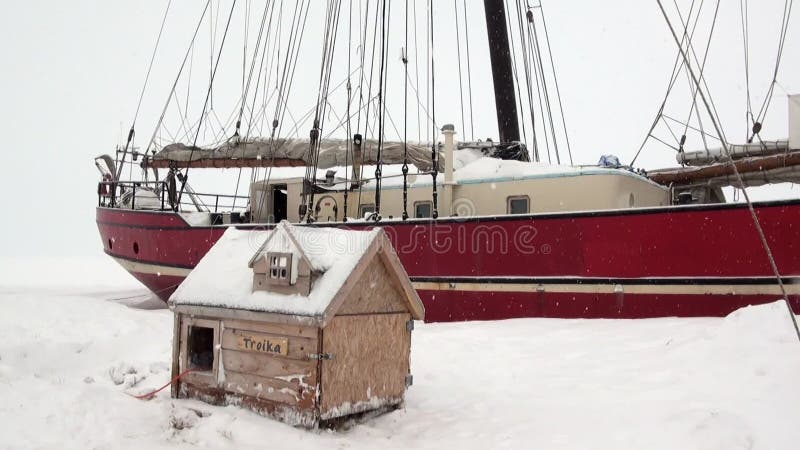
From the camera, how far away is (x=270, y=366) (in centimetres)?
535

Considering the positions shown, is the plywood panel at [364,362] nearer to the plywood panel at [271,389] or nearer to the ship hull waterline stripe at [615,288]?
the plywood panel at [271,389]

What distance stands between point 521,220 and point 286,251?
19.2 ft

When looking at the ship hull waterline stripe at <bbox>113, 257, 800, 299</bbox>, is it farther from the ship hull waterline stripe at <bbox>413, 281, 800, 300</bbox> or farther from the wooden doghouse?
the wooden doghouse

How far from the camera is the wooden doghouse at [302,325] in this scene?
5.16 metres

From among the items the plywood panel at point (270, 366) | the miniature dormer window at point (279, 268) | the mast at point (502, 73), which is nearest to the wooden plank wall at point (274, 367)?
the plywood panel at point (270, 366)

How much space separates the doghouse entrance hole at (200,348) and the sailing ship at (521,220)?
5395 mm

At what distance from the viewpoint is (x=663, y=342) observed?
25.2 feet

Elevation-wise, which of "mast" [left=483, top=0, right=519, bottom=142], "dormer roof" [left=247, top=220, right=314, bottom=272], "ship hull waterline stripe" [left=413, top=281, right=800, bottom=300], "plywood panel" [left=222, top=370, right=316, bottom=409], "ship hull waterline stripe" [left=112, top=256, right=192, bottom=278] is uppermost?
"mast" [left=483, top=0, right=519, bottom=142]

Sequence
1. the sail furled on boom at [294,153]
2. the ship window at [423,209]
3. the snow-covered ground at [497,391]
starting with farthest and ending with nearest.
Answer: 1. the sail furled on boom at [294,153]
2. the ship window at [423,209]
3. the snow-covered ground at [497,391]

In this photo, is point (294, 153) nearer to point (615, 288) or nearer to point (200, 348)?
point (615, 288)

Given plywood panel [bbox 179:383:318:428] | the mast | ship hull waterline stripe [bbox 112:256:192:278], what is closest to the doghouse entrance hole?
plywood panel [bbox 179:383:318:428]

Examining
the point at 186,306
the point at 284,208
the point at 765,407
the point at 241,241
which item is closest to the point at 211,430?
the point at 186,306

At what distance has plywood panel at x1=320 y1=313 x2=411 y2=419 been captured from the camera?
521cm

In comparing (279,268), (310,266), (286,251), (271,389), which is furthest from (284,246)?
(271,389)
